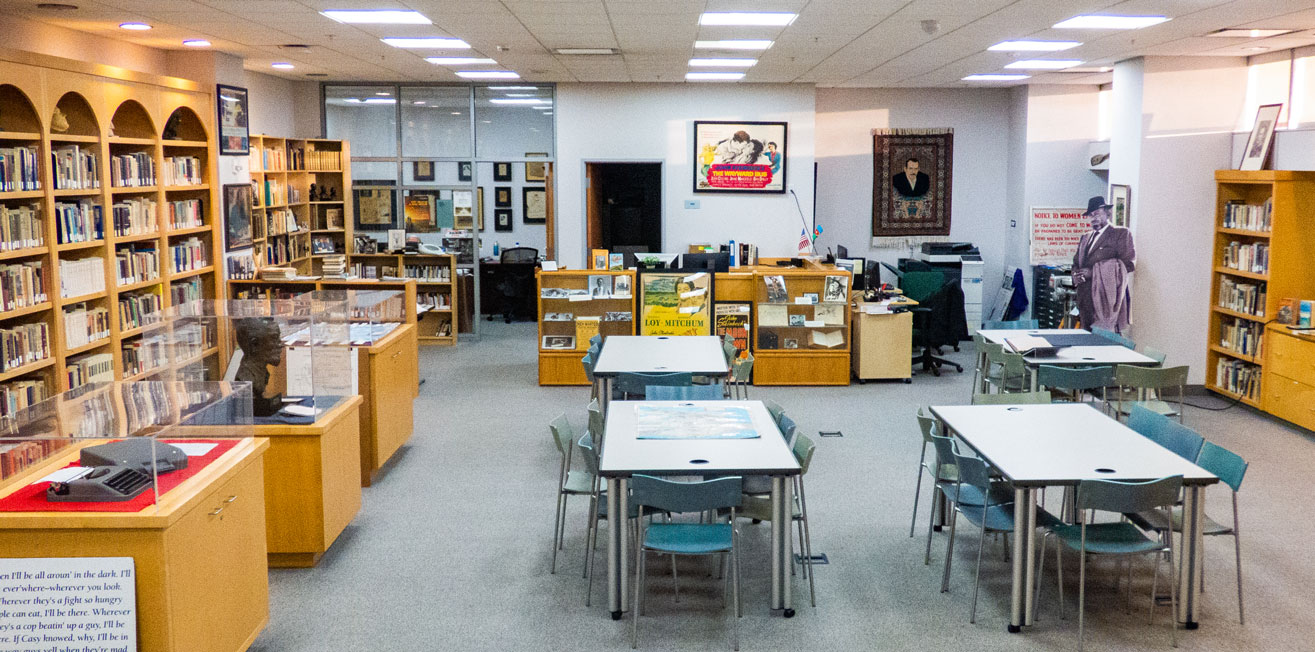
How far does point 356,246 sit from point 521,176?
293 cm

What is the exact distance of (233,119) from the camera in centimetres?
1045

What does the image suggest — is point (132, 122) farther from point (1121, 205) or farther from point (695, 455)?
point (1121, 205)

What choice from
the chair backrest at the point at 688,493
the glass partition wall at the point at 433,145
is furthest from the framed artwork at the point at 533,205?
the chair backrest at the point at 688,493

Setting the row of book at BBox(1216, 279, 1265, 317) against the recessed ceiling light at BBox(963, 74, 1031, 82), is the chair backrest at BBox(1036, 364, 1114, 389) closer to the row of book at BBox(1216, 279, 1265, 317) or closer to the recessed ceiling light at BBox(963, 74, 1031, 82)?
the row of book at BBox(1216, 279, 1265, 317)

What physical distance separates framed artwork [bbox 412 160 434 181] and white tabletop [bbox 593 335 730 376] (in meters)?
6.31

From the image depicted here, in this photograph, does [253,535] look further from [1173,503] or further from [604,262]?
[604,262]

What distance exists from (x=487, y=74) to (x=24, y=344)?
22.6 ft

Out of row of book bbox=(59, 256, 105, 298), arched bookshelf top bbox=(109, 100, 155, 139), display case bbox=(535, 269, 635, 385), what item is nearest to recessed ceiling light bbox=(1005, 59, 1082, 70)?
display case bbox=(535, 269, 635, 385)

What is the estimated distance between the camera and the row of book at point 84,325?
742cm

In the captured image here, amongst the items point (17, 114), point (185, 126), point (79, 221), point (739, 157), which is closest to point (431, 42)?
point (185, 126)

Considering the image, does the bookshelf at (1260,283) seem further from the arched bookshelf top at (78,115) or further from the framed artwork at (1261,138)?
the arched bookshelf top at (78,115)

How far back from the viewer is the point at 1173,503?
482cm

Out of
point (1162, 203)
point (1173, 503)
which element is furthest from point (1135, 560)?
point (1162, 203)

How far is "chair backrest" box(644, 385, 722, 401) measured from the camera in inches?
264
